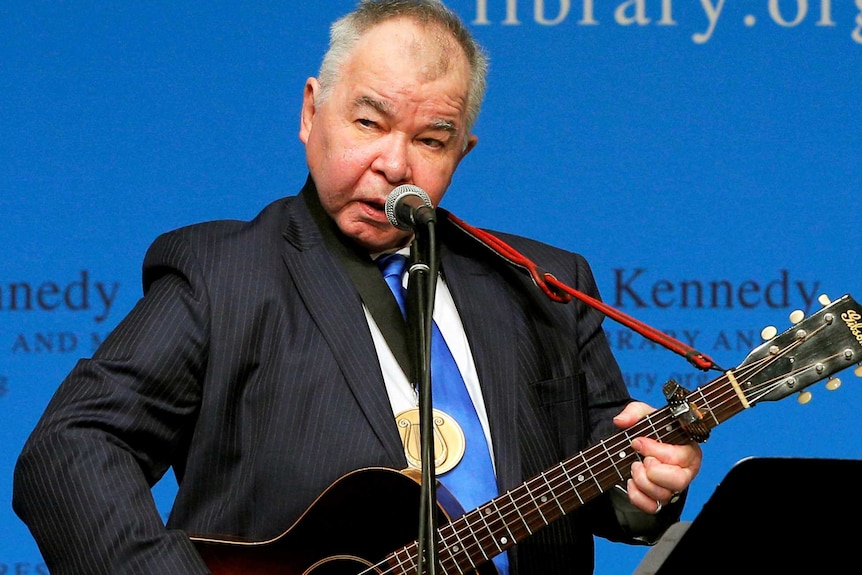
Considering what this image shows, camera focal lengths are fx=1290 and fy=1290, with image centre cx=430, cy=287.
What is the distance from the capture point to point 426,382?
1.88 meters

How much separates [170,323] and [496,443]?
0.65m

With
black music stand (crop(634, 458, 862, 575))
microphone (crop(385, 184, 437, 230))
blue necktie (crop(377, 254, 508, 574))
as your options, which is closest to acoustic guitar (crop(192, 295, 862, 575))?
blue necktie (crop(377, 254, 508, 574))

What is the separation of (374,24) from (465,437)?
2.68 feet

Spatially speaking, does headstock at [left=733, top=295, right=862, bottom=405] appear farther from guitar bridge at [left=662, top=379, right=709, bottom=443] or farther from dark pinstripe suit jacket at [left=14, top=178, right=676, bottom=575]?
dark pinstripe suit jacket at [left=14, top=178, right=676, bottom=575]

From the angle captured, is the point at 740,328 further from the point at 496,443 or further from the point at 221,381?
the point at 221,381

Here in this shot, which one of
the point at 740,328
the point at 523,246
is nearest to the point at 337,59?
the point at 523,246

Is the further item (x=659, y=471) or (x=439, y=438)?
(x=439, y=438)

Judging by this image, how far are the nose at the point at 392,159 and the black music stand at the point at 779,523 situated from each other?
848mm

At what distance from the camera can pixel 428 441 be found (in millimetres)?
1872

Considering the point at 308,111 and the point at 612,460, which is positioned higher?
the point at 308,111

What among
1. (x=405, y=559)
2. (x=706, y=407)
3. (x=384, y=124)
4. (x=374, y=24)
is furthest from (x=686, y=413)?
(x=374, y=24)

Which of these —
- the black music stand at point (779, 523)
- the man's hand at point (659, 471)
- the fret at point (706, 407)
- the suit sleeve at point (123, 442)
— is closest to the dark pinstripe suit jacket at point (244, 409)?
the suit sleeve at point (123, 442)

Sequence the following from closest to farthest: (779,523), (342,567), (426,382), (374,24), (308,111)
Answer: (426,382) → (779,523) → (342,567) → (374,24) → (308,111)

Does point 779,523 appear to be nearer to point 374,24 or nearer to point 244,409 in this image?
point 244,409
